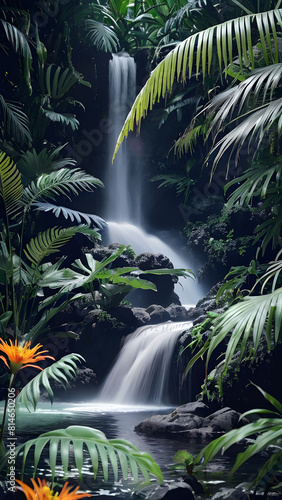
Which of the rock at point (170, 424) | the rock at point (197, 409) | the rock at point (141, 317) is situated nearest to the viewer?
the rock at point (170, 424)

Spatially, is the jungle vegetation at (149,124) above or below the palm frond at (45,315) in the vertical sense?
above

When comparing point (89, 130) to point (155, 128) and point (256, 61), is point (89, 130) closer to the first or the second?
point (155, 128)

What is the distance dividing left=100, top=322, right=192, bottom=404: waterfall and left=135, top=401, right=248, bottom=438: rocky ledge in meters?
1.92

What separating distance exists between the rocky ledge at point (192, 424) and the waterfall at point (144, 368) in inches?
75.7

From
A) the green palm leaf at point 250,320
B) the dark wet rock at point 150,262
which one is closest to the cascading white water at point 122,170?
the dark wet rock at point 150,262

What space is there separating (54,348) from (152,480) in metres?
5.33

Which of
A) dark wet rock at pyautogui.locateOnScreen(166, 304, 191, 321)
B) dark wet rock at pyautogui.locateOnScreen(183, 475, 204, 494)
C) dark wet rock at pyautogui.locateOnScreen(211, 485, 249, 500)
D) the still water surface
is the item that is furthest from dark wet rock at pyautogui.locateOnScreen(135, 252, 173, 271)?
dark wet rock at pyautogui.locateOnScreen(211, 485, 249, 500)

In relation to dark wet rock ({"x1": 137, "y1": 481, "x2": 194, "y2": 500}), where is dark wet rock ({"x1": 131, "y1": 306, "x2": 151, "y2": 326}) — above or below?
above

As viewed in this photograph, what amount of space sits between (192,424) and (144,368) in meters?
2.55

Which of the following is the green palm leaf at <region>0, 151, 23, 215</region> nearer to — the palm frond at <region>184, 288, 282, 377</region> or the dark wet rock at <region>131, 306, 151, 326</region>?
the palm frond at <region>184, 288, 282, 377</region>

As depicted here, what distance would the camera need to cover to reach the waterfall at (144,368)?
738 cm

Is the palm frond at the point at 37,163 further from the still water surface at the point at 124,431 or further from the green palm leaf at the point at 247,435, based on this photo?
the green palm leaf at the point at 247,435

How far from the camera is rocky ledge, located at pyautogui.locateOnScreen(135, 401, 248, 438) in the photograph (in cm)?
496

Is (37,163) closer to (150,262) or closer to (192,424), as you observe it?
(150,262)
